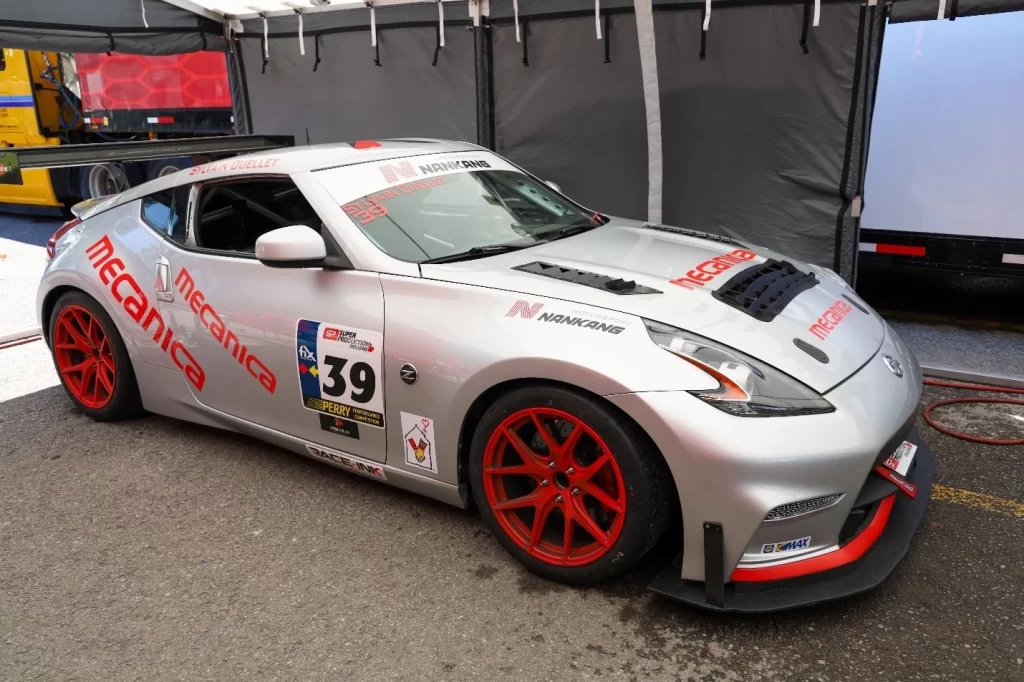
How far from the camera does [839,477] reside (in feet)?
7.78

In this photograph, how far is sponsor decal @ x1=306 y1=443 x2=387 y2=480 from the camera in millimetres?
3207

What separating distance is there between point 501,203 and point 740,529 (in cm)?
189

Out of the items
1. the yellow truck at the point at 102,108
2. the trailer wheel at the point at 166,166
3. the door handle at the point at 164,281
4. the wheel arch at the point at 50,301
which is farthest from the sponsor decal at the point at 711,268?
the trailer wheel at the point at 166,166

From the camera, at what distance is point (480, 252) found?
325cm

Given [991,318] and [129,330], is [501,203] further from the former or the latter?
[991,318]

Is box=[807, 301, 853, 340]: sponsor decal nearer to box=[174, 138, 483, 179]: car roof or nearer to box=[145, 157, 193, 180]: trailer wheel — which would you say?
box=[174, 138, 483, 179]: car roof

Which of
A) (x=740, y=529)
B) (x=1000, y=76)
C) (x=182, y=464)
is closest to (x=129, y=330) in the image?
(x=182, y=464)

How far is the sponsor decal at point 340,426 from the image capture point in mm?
3193

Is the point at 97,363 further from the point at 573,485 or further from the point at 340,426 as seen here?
the point at 573,485

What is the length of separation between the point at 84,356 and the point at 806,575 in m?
3.78

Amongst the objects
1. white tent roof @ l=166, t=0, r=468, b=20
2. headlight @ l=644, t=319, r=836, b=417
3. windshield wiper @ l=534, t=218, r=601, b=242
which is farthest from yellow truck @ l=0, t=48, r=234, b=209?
headlight @ l=644, t=319, r=836, b=417

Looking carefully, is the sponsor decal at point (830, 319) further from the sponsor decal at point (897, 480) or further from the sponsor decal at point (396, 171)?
the sponsor decal at point (396, 171)

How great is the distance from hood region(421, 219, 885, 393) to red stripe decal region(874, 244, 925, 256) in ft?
8.87

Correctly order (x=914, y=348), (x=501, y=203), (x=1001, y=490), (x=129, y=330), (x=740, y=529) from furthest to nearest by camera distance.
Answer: (x=914, y=348)
(x=129, y=330)
(x=501, y=203)
(x=1001, y=490)
(x=740, y=529)
